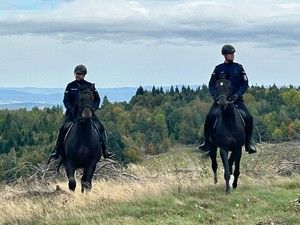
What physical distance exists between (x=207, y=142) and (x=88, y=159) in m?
2.99

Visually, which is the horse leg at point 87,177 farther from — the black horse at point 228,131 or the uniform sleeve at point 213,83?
the uniform sleeve at point 213,83

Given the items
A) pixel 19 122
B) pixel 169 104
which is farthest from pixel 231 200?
pixel 169 104

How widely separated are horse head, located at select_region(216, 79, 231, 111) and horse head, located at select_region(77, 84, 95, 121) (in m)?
2.55

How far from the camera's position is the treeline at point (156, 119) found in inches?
3915

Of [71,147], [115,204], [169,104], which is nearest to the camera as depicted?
[115,204]

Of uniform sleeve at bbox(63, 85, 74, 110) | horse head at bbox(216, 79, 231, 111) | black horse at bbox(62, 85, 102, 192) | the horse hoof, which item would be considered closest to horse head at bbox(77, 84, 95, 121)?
black horse at bbox(62, 85, 102, 192)

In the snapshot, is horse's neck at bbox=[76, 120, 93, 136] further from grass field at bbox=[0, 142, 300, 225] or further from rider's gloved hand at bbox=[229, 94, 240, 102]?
rider's gloved hand at bbox=[229, 94, 240, 102]

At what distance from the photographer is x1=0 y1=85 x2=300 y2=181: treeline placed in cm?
9944

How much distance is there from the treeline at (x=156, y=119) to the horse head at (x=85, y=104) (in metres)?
78.8

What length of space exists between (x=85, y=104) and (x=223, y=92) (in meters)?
2.78

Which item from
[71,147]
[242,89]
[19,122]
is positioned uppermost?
[242,89]

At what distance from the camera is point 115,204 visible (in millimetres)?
10398

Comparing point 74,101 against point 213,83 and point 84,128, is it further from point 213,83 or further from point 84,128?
point 213,83

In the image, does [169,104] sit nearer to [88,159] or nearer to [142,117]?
[142,117]
